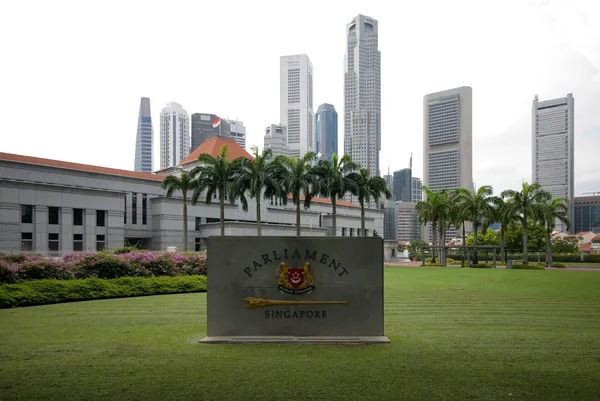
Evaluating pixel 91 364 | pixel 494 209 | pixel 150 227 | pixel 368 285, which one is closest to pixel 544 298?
pixel 368 285

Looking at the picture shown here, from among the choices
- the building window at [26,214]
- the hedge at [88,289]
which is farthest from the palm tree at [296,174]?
the hedge at [88,289]

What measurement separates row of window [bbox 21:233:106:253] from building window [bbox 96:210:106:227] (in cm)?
120

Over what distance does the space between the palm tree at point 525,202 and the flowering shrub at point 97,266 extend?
37.6 meters

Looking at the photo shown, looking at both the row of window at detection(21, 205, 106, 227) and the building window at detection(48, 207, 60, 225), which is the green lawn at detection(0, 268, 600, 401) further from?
the building window at detection(48, 207, 60, 225)

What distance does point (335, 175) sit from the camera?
46125 millimetres

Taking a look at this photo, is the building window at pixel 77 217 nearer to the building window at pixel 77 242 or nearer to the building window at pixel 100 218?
the building window at pixel 77 242

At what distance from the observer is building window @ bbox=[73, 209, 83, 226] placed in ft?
149

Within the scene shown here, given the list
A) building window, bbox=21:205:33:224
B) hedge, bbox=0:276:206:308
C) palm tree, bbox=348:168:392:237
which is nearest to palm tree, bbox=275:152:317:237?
palm tree, bbox=348:168:392:237

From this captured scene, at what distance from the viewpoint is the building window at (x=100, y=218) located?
47.5 m

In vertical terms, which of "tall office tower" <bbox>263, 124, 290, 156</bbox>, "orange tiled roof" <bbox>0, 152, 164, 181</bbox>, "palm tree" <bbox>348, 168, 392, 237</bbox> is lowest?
"palm tree" <bbox>348, 168, 392, 237</bbox>

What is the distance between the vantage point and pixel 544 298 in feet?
51.2

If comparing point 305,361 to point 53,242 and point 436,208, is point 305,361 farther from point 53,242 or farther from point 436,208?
point 436,208

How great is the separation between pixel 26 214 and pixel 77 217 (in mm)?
4691

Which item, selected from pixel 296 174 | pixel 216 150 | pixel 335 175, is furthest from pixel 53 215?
pixel 335 175
